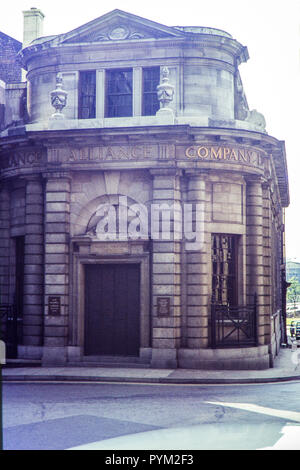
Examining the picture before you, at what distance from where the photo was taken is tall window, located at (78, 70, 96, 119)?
21.8 metres

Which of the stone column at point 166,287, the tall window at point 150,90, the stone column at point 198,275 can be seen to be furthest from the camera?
the tall window at point 150,90

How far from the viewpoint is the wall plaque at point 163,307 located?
62.7 ft

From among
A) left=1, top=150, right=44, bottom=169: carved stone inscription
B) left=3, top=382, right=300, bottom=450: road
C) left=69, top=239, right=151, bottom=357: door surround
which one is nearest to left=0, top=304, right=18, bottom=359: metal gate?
left=69, top=239, right=151, bottom=357: door surround

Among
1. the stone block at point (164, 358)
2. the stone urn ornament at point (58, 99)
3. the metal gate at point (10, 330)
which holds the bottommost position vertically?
the stone block at point (164, 358)

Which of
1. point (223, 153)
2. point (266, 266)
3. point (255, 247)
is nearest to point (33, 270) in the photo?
point (223, 153)

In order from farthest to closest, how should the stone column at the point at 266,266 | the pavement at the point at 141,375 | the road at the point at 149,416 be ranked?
the stone column at the point at 266,266 < the pavement at the point at 141,375 < the road at the point at 149,416

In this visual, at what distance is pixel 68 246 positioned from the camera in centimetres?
2005

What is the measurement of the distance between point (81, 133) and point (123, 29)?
15.9 feet

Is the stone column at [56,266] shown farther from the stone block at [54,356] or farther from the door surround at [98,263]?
the door surround at [98,263]

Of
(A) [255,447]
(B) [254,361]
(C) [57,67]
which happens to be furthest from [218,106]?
(A) [255,447]

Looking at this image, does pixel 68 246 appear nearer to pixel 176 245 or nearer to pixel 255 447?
pixel 176 245

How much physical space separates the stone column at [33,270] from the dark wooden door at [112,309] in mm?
1541

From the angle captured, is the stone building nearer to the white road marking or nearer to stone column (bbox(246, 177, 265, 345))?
stone column (bbox(246, 177, 265, 345))

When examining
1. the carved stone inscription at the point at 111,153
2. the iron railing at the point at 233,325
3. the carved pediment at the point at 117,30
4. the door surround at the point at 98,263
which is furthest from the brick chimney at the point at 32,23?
the iron railing at the point at 233,325
